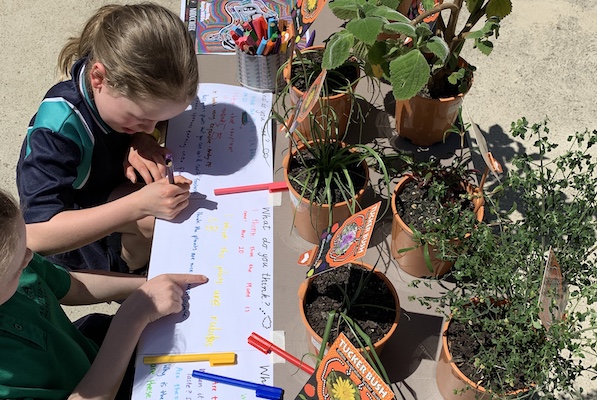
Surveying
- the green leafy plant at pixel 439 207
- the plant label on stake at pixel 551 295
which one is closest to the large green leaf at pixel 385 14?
the green leafy plant at pixel 439 207

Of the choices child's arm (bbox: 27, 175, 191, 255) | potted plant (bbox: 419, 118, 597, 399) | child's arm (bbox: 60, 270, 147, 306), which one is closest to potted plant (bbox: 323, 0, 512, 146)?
potted plant (bbox: 419, 118, 597, 399)

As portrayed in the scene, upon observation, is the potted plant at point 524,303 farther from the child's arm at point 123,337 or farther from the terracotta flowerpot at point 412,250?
the child's arm at point 123,337

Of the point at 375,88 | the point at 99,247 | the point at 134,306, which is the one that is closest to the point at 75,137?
the point at 99,247

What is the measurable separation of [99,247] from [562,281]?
1.07 meters

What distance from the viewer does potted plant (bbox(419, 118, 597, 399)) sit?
2.51 feet

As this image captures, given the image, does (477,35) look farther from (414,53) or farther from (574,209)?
(574,209)

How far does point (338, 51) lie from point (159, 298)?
1.80 feet

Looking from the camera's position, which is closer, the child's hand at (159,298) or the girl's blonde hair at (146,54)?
the child's hand at (159,298)

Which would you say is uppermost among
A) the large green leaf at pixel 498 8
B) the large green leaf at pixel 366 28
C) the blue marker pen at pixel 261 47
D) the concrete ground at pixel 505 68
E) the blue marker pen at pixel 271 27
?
the large green leaf at pixel 498 8

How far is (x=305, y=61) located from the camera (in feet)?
4.19

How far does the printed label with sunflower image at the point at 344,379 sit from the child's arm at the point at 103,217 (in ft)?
1.62

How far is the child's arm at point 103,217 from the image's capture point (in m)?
1.17

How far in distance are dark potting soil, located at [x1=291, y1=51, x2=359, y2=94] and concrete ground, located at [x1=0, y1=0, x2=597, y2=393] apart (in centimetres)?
88

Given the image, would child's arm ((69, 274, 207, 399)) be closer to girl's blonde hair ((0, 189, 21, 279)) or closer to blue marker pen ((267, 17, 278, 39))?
girl's blonde hair ((0, 189, 21, 279))
